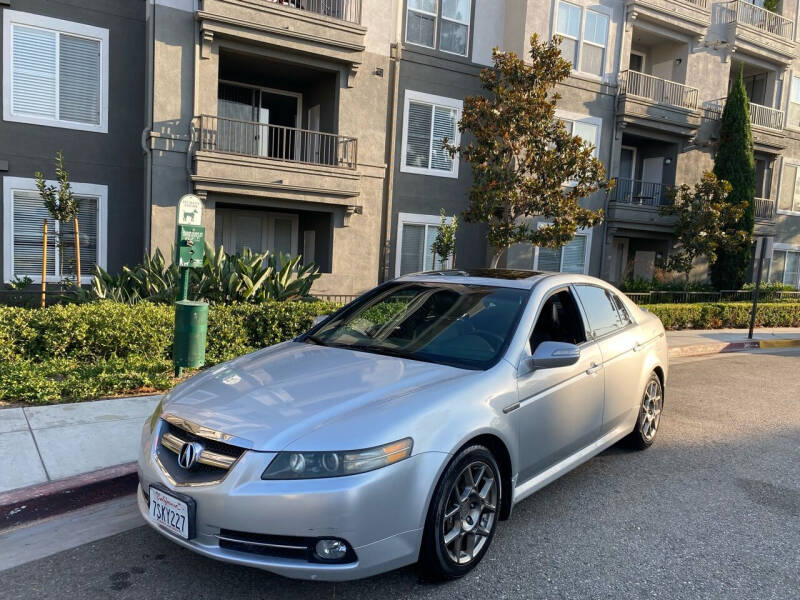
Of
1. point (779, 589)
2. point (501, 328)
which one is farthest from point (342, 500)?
point (779, 589)

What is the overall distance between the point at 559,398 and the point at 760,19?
23.7 metres

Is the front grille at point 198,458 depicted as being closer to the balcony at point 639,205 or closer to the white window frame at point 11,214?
the white window frame at point 11,214

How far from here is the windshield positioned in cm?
400

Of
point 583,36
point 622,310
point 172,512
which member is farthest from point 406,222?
point 172,512

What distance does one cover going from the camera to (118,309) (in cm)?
752

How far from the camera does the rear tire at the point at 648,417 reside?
5586 mm

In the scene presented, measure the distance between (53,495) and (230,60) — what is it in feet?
39.5

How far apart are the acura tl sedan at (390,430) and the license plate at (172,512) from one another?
1cm

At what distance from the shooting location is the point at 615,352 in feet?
16.3

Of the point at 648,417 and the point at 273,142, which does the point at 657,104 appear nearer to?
the point at 273,142

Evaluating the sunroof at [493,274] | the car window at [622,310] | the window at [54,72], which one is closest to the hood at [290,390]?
the sunroof at [493,274]

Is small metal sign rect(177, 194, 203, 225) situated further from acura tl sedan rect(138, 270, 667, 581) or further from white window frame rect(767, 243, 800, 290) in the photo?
white window frame rect(767, 243, 800, 290)

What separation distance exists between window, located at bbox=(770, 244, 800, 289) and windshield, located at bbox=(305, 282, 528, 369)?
2370 cm

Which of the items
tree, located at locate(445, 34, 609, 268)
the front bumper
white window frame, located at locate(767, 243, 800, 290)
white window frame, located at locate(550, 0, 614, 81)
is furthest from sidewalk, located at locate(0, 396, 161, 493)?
white window frame, located at locate(767, 243, 800, 290)
